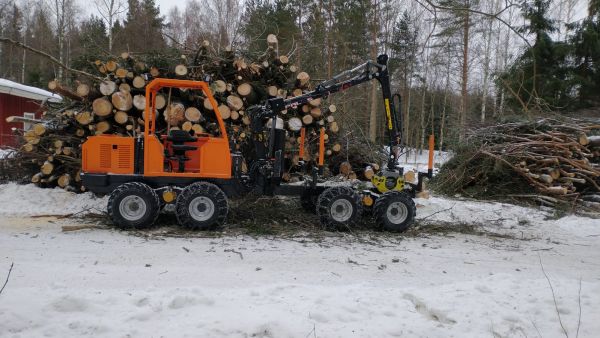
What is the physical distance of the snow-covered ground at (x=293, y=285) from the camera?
3.28 meters

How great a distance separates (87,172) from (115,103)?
2122 millimetres

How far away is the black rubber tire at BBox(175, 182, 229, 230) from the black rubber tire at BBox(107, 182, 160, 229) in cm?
36

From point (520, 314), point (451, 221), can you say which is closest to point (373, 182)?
point (451, 221)

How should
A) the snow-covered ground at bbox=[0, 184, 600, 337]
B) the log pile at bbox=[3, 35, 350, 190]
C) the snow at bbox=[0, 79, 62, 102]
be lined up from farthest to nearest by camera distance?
the snow at bbox=[0, 79, 62, 102] → the log pile at bbox=[3, 35, 350, 190] → the snow-covered ground at bbox=[0, 184, 600, 337]

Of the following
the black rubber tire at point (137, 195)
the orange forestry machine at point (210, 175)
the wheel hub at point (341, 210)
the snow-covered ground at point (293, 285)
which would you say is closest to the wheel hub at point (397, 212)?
the orange forestry machine at point (210, 175)

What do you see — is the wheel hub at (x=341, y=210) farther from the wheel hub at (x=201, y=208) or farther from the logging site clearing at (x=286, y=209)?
the wheel hub at (x=201, y=208)

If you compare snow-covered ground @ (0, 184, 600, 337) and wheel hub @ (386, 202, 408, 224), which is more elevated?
wheel hub @ (386, 202, 408, 224)

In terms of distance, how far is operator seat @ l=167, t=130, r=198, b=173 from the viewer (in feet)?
21.4

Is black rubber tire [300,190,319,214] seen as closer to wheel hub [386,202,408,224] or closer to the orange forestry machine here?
the orange forestry machine

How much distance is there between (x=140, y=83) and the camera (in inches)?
329

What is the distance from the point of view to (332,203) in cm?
672

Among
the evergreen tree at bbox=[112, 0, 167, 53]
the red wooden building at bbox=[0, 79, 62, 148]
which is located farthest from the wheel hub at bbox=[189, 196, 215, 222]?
the evergreen tree at bbox=[112, 0, 167, 53]

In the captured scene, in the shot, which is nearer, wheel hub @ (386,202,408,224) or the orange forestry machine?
the orange forestry machine


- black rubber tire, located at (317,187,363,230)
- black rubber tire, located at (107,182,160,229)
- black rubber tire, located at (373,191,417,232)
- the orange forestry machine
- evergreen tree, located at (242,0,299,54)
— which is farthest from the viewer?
evergreen tree, located at (242,0,299,54)
